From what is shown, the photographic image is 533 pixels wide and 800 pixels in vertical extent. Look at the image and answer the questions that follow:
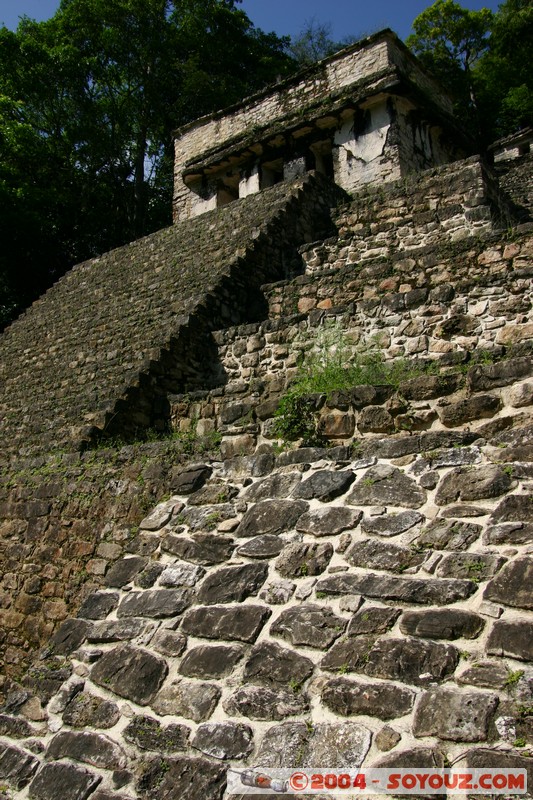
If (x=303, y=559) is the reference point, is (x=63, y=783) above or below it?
below

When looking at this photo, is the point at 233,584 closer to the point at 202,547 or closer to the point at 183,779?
the point at 202,547

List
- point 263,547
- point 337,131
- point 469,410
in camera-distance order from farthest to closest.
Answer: point 337,131 → point 469,410 → point 263,547

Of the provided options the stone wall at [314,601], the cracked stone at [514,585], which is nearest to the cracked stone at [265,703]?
the stone wall at [314,601]

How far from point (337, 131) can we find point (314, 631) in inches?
469

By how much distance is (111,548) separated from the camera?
498 centimetres

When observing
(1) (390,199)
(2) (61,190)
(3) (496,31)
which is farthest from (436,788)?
(3) (496,31)

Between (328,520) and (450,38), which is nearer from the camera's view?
(328,520)

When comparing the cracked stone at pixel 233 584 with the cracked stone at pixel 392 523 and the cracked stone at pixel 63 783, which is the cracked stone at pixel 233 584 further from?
the cracked stone at pixel 63 783

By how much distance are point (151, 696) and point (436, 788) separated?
1318mm

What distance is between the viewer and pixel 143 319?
8.66 m

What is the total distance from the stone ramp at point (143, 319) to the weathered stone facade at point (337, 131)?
7.22ft

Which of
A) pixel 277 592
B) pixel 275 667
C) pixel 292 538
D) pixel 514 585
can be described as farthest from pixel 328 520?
pixel 514 585

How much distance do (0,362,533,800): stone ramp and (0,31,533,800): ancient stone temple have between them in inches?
0.4

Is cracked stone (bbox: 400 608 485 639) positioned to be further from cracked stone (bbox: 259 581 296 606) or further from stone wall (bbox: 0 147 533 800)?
cracked stone (bbox: 259 581 296 606)
